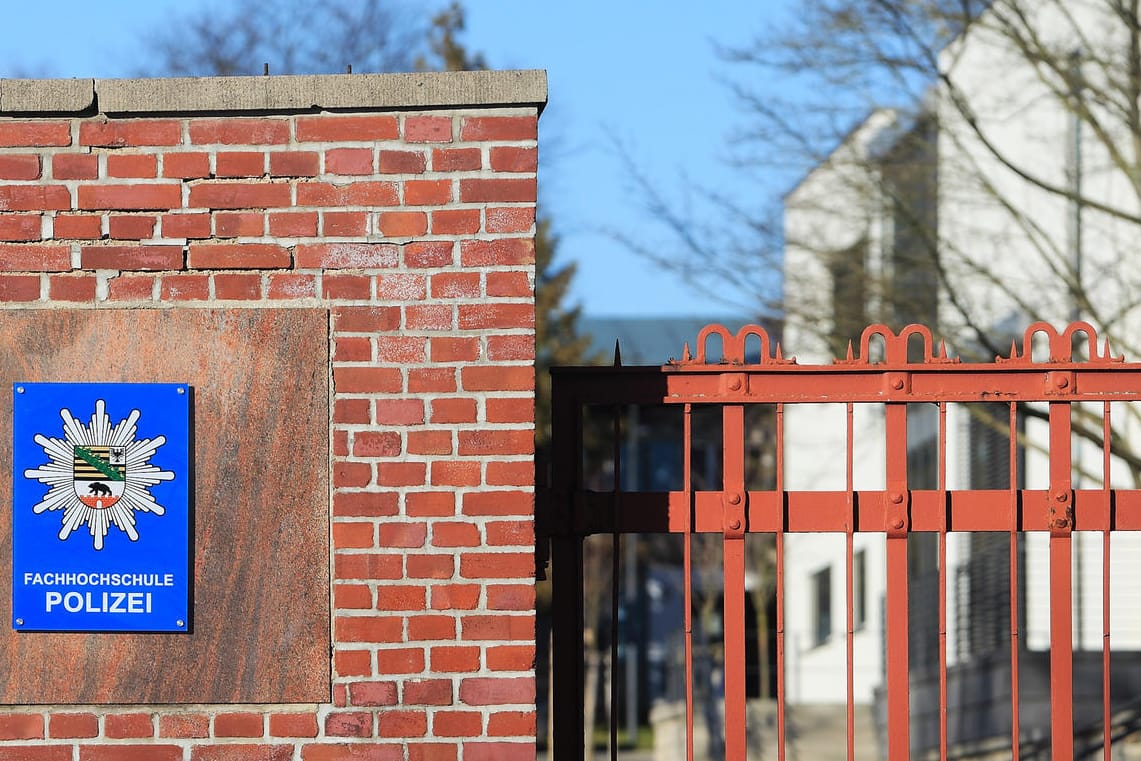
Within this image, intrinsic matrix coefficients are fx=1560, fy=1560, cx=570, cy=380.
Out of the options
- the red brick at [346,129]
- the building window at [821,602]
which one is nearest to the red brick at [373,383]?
the red brick at [346,129]

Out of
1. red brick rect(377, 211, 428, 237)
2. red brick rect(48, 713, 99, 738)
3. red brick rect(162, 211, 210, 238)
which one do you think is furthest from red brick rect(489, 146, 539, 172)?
red brick rect(48, 713, 99, 738)

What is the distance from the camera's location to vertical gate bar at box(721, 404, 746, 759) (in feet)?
15.7

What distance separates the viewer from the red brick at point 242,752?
4.44 m

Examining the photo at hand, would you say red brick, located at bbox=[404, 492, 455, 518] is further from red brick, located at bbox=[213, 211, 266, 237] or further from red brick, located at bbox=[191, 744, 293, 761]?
red brick, located at bbox=[213, 211, 266, 237]

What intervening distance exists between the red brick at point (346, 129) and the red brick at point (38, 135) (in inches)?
27.2

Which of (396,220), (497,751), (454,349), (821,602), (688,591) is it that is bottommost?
(821,602)

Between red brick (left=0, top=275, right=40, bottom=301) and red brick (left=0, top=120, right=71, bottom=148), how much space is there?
391mm

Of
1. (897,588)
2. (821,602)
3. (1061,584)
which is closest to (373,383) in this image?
(897,588)

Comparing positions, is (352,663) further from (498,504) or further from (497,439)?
(497,439)

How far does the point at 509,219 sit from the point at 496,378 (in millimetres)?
463

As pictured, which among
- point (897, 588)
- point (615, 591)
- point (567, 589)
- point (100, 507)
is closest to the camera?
point (100, 507)

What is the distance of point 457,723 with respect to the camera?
14.6ft

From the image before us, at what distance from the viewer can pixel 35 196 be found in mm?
4543

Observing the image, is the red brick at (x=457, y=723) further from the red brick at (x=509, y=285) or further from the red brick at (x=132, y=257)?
the red brick at (x=132, y=257)
